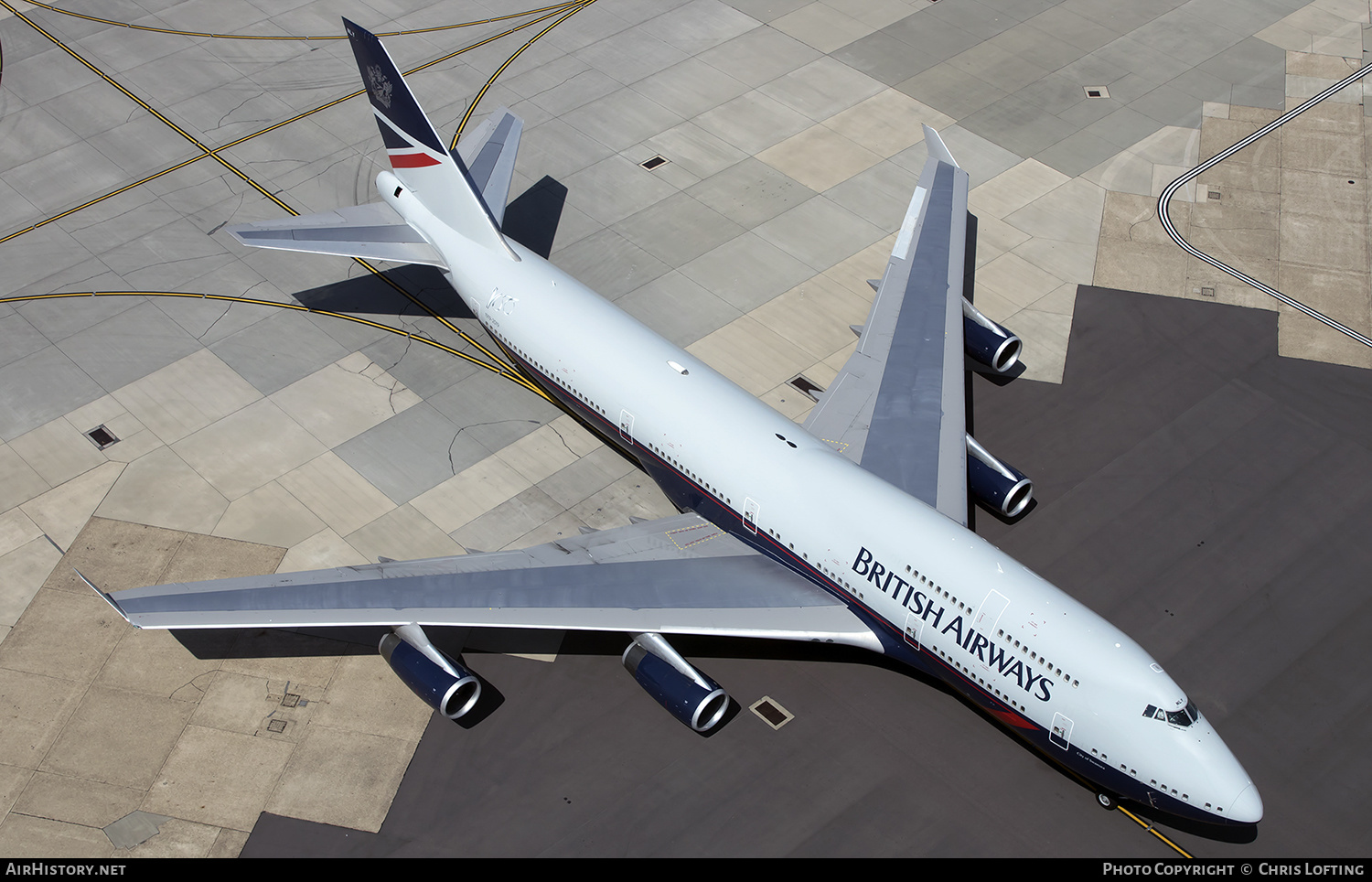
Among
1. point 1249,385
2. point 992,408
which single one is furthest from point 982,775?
point 1249,385

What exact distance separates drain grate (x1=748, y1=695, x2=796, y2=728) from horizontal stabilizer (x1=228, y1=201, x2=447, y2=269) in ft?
53.8

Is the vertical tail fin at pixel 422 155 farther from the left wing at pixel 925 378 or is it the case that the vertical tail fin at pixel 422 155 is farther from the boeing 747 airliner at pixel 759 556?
the left wing at pixel 925 378

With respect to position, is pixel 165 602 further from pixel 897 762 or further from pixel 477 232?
pixel 897 762

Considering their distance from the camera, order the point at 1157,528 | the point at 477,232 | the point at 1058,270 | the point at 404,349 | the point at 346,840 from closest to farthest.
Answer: the point at 346,840
the point at 1157,528
the point at 477,232
the point at 404,349
the point at 1058,270

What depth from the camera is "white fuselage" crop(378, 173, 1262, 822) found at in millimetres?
23531

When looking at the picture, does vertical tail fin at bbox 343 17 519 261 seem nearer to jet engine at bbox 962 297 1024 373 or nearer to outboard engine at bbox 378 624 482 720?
outboard engine at bbox 378 624 482 720

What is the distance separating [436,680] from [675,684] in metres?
5.43

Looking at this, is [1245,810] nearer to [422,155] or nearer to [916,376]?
[916,376]

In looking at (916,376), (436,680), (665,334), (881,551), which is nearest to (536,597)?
(436,680)

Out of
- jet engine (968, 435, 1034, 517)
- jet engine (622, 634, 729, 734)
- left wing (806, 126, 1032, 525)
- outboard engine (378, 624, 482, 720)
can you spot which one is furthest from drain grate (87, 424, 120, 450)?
jet engine (968, 435, 1034, 517)

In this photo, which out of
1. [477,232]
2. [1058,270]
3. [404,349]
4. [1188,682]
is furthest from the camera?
[1058,270]

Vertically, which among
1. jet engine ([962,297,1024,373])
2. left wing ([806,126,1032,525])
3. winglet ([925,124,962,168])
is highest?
winglet ([925,124,962,168])

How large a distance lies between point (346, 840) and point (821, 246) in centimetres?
2516

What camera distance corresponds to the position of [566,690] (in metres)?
28.7
